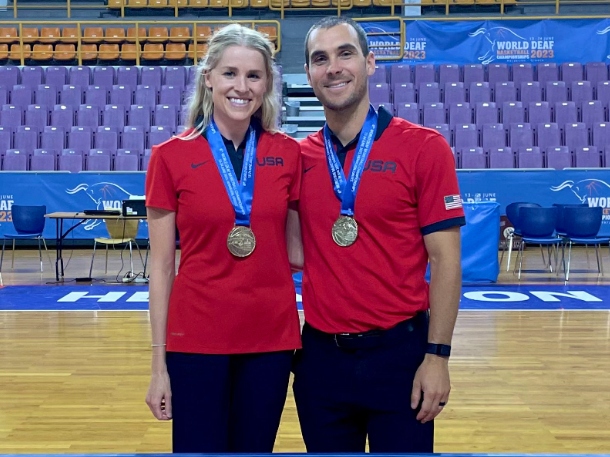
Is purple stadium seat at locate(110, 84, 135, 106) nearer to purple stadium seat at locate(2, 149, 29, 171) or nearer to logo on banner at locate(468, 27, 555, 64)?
purple stadium seat at locate(2, 149, 29, 171)

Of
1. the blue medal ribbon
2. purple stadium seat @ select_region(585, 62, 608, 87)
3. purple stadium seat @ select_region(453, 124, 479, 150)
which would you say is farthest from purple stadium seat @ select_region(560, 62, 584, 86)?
the blue medal ribbon

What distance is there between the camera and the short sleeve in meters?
2.00

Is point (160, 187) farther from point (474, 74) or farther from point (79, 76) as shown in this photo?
point (79, 76)

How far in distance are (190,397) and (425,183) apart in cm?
82

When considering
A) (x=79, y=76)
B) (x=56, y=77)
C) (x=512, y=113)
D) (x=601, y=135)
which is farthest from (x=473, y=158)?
(x=56, y=77)

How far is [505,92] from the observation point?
14.2 metres

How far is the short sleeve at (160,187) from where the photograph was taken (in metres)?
2.00

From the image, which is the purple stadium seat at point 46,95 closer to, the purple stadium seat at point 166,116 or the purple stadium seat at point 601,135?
the purple stadium seat at point 166,116

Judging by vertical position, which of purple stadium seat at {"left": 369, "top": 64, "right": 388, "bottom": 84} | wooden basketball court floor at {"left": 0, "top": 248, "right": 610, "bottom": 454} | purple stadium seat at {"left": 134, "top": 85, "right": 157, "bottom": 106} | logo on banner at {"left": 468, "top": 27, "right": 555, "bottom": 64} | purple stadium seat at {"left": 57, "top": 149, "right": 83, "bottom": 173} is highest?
logo on banner at {"left": 468, "top": 27, "right": 555, "bottom": 64}

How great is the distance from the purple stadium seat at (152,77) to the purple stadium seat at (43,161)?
2550 mm

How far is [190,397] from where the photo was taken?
2014 mm

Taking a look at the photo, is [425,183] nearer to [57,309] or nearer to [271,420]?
[271,420]

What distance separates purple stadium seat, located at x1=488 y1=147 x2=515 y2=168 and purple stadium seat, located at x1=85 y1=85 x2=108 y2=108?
6915mm

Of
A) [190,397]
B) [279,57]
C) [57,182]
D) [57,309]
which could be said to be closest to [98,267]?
[57,182]
